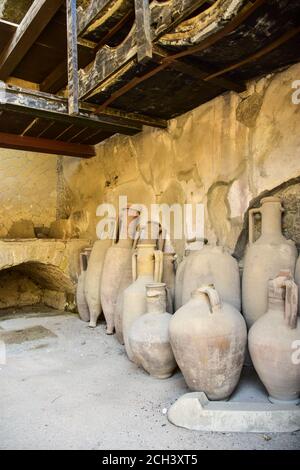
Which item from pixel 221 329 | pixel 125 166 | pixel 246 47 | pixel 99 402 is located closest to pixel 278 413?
pixel 221 329

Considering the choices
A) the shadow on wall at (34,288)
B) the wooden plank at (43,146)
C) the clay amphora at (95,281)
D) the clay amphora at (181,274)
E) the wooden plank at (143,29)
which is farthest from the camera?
the shadow on wall at (34,288)

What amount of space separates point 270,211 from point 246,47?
78 centimetres

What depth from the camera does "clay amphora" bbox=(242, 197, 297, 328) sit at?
1681 mm

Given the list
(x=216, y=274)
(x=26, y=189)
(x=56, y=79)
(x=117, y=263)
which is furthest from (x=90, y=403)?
(x=26, y=189)

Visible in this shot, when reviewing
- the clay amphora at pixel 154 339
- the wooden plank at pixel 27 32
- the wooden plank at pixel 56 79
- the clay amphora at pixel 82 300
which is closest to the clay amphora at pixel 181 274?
the clay amphora at pixel 154 339

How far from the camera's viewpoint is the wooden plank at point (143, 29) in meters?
1.58

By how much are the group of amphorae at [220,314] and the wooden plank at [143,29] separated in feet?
3.07

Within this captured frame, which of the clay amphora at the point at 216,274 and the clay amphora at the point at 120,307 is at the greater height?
the clay amphora at the point at 216,274

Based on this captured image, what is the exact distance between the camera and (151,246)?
88.2 inches

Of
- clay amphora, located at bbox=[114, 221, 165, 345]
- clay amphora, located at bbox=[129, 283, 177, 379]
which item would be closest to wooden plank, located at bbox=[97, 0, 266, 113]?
clay amphora, located at bbox=[114, 221, 165, 345]

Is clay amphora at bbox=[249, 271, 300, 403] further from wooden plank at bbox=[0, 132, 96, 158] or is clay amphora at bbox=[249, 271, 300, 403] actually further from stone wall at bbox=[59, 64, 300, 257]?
wooden plank at bbox=[0, 132, 96, 158]

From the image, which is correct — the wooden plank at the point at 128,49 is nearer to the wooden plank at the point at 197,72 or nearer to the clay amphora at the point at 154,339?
the wooden plank at the point at 197,72

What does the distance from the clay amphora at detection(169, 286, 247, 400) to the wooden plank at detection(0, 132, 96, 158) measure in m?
2.36

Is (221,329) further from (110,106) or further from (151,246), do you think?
(110,106)
